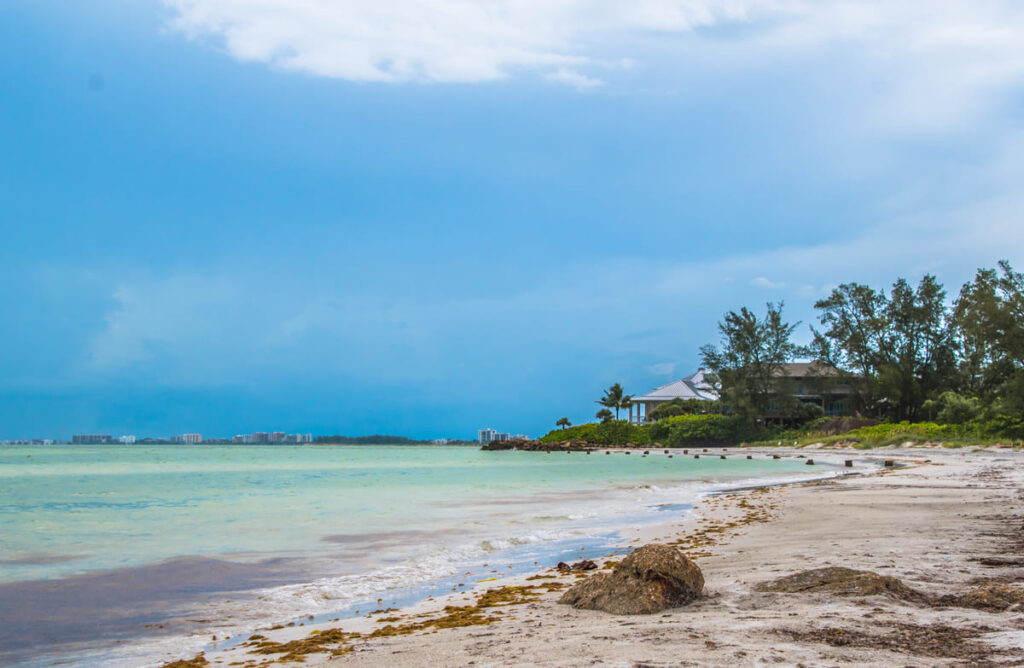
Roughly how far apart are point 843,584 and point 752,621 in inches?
48.9

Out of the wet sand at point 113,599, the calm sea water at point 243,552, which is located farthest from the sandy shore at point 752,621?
the wet sand at point 113,599

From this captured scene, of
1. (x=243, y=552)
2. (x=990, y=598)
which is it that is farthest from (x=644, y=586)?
(x=243, y=552)

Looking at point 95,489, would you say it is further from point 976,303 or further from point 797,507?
point 976,303

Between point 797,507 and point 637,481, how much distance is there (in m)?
13.9

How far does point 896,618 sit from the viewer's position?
15.9 feet

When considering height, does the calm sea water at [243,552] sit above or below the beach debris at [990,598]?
below

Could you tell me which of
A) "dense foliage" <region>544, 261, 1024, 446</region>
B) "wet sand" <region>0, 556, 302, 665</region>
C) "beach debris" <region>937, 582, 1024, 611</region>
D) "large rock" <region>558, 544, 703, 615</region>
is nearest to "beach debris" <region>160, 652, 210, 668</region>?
"wet sand" <region>0, 556, 302, 665</region>

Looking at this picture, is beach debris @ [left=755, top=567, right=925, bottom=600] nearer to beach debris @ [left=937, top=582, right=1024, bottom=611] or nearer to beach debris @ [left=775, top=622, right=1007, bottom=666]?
beach debris @ [left=937, top=582, right=1024, bottom=611]

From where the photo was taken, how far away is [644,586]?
5.85 metres

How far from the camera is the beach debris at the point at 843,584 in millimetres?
5527

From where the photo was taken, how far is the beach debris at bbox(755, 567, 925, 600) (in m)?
5.53

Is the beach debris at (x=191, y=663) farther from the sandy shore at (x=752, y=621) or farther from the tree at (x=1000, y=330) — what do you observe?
the tree at (x=1000, y=330)

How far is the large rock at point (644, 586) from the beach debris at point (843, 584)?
77 centimetres

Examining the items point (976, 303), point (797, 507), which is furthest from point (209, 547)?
point (976, 303)
